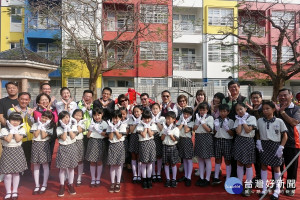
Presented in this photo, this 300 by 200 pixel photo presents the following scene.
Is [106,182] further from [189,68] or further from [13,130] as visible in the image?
[189,68]

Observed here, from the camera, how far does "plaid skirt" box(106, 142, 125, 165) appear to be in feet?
13.0

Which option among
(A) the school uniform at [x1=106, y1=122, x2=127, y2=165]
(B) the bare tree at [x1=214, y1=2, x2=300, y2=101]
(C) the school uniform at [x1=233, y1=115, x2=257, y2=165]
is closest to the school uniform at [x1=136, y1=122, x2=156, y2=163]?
(A) the school uniform at [x1=106, y1=122, x2=127, y2=165]

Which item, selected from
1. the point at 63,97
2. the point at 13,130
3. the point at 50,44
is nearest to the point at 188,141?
the point at 63,97

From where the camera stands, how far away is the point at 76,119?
4.00 meters

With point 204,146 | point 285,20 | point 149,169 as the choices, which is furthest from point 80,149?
point 285,20

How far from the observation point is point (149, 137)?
4.12m

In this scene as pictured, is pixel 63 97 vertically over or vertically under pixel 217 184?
over

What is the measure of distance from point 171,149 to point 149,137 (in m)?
0.45

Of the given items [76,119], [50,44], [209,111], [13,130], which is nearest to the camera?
[13,130]

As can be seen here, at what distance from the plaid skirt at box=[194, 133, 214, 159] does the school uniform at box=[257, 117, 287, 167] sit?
0.84 metres

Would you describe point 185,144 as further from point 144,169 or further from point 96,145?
point 96,145

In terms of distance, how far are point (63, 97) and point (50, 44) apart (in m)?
15.9

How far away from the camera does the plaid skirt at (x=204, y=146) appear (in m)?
4.07

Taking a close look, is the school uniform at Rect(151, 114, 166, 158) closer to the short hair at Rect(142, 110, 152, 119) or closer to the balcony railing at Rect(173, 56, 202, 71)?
the short hair at Rect(142, 110, 152, 119)
